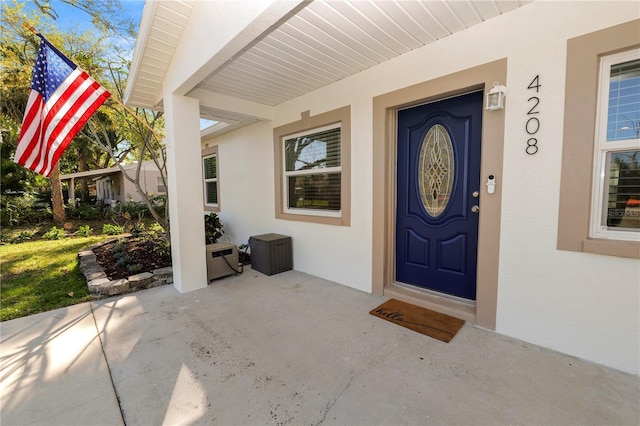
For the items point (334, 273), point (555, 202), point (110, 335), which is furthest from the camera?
point (334, 273)

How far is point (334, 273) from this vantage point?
4062mm

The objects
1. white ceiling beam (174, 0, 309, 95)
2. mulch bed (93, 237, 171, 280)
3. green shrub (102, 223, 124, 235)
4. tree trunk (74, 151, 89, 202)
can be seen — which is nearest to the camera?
white ceiling beam (174, 0, 309, 95)

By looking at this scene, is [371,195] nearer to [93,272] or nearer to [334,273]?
[334,273]

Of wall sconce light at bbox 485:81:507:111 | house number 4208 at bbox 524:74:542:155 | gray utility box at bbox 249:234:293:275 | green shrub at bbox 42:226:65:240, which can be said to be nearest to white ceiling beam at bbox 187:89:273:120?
gray utility box at bbox 249:234:293:275

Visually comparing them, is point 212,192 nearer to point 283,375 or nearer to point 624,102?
point 283,375

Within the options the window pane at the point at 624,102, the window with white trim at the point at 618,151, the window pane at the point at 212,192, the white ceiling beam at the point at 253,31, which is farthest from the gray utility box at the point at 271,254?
the window pane at the point at 624,102

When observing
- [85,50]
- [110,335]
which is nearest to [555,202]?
[110,335]

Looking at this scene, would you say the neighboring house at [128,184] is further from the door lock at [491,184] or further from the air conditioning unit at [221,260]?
the door lock at [491,184]

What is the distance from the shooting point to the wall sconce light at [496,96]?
2.40m

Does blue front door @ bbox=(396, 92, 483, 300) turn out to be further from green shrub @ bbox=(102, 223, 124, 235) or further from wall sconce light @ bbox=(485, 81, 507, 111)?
green shrub @ bbox=(102, 223, 124, 235)

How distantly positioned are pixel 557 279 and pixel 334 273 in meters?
2.57

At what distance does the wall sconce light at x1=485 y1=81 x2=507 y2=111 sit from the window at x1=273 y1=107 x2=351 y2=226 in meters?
1.68

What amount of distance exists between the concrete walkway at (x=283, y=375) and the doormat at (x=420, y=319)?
10cm

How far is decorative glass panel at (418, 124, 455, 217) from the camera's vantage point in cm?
300
